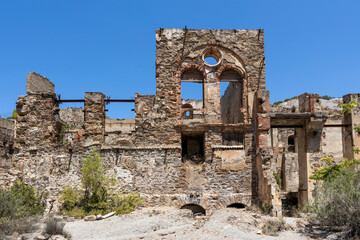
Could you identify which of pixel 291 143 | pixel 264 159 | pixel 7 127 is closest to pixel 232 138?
pixel 264 159

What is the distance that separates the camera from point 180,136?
565 inches

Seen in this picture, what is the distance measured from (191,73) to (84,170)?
233 inches

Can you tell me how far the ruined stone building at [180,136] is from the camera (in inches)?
547

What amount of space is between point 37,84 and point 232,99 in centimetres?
973

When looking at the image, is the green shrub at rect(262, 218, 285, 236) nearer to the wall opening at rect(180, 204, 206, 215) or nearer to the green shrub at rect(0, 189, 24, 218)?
the wall opening at rect(180, 204, 206, 215)

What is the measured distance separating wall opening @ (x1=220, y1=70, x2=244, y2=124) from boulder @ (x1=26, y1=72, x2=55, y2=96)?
7.50m

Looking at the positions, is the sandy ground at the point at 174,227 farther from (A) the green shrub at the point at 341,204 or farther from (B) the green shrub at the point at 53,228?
(A) the green shrub at the point at 341,204

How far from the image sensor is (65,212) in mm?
12664

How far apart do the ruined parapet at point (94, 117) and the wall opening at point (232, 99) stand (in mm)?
5241

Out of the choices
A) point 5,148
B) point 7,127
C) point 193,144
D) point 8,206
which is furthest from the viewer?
point 7,127

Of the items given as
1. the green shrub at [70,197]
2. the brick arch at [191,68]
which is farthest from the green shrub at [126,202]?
the brick arch at [191,68]

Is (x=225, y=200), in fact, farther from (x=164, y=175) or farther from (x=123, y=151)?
(x=123, y=151)

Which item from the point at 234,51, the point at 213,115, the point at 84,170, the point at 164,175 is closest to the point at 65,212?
the point at 84,170

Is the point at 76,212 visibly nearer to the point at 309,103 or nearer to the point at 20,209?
the point at 20,209
